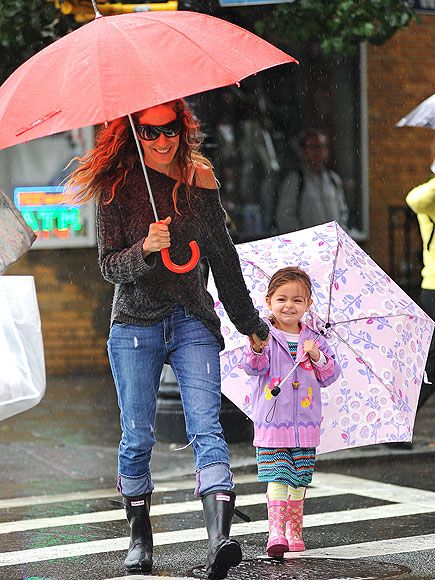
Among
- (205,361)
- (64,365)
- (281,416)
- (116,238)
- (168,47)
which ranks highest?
(168,47)

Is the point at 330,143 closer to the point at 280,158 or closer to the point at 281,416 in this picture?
the point at 280,158

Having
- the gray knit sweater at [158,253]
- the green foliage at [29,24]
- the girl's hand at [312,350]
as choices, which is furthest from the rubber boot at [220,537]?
the green foliage at [29,24]

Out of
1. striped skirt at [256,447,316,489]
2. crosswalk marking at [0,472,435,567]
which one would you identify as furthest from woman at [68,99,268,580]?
crosswalk marking at [0,472,435,567]

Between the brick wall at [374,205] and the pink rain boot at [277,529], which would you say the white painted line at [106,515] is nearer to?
the pink rain boot at [277,529]

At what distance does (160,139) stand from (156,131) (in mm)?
35

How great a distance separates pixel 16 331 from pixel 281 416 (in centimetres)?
118

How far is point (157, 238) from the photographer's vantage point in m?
5.18

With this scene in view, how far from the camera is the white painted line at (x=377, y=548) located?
607 centimetres

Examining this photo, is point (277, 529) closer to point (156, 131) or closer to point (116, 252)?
point (116, 252)

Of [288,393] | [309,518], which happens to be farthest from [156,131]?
[309,518]

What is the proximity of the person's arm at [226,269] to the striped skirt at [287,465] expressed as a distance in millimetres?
627

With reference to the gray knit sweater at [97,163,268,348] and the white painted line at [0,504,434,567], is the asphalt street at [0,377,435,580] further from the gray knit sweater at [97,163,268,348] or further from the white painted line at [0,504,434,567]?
the gray knit sweater at [97,163,268,348]

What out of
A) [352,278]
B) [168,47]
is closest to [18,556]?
[352,278]

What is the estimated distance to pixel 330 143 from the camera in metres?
14.4
